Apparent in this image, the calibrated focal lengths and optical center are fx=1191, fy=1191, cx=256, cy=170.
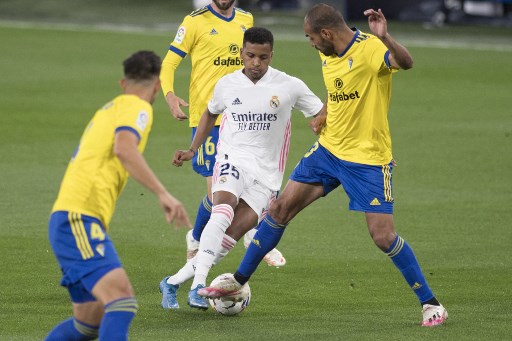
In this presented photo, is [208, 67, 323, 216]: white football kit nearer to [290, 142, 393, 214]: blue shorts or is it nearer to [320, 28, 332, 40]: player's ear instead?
[290, 142, 393, 214]: blue shorts

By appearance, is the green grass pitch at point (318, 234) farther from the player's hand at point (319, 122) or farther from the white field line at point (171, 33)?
the white field line at point (171, 33)

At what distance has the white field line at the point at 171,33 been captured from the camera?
32156 millimetres

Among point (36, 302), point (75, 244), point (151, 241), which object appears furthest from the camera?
point (151, 241)

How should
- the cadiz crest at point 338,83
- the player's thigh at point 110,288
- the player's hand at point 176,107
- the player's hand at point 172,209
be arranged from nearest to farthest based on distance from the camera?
1. the player's hand at point 172,209
2. the player's thigh at point 110,288
3. the cadiz crest at point 338,83
4. the player's hand at point 176,107

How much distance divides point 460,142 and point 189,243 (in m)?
8.81

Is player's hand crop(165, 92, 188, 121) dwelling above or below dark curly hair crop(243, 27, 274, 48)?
below

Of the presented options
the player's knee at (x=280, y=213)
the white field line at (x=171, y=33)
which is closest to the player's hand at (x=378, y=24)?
the player's knee at (x=280, y=213)

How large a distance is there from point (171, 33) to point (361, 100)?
25452 mm

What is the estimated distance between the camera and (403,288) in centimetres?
1007

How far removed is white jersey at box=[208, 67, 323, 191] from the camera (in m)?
9.42

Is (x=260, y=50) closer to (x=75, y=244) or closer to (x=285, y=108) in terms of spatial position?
(x=285, y=108)

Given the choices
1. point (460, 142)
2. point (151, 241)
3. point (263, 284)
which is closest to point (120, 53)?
point (460, 142)

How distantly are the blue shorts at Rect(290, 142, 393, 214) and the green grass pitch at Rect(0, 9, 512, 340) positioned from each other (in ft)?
2.89

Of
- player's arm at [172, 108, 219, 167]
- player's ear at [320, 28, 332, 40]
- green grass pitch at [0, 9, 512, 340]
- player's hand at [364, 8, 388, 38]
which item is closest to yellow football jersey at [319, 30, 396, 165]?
player's ear at [320, 28, 332, 40]
